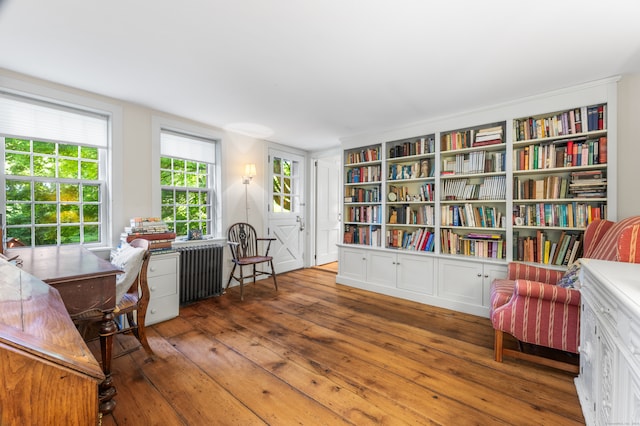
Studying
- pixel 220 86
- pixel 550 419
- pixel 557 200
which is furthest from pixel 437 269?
pixel 220 86

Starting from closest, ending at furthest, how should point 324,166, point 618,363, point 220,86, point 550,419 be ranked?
point 618,363
point 550,419
point 220,86
point 324,166

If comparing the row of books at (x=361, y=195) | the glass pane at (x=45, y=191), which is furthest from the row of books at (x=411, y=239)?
the glass pane at (x=45, y=191)

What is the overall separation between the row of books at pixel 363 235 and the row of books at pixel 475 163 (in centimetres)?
127

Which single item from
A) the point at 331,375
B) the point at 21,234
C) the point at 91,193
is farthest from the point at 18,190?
the point at 331,375

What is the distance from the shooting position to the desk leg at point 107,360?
1.41m

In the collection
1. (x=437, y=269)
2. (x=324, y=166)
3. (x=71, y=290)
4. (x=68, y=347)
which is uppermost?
(x=324, y=166)

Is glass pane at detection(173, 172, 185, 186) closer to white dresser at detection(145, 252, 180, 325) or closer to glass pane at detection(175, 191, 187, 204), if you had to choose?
glass pane at detection(175, 191, 187, 204)

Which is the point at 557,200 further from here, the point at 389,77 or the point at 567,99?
the point at 389,77

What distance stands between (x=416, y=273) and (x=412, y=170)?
1395mm

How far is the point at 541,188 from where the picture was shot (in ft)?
9.32

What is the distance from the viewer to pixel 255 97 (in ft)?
9.42

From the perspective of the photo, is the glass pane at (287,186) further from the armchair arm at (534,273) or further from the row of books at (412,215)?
the armchair arm at (534,273)

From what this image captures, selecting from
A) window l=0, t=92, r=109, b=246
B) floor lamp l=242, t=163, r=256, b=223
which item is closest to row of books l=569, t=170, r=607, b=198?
floor lamp l=242, t=163, r=256, b=223

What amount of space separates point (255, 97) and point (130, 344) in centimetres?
260
